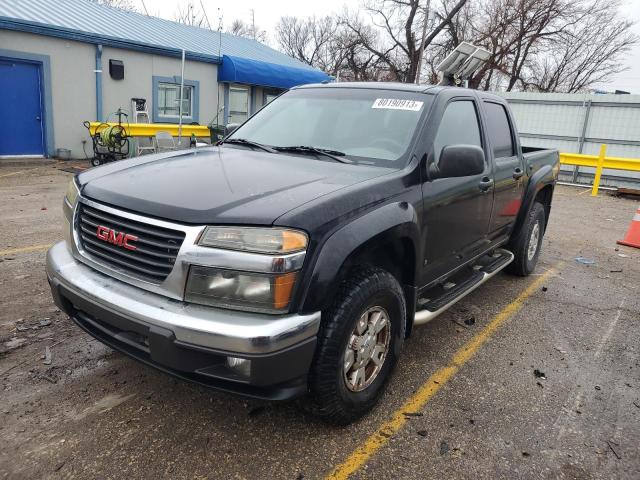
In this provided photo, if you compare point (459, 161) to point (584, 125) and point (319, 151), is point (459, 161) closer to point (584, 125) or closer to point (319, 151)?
point (319, 151)

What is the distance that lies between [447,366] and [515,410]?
0.59m

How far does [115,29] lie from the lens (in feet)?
47.2

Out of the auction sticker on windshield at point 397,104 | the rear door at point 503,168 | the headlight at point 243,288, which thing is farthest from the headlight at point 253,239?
the rear door at point 503,168

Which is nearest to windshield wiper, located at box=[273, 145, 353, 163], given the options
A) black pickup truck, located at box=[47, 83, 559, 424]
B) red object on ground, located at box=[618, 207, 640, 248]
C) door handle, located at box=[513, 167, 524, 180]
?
black pickup truck, located at box=[47, 83, 559, 424]

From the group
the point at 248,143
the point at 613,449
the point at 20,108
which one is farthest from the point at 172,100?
the point at 613,449

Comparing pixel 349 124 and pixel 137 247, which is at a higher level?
pixel 349 124

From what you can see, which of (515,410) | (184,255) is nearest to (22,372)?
(184,255)

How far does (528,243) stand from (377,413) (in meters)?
3.28

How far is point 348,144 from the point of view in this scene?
336cm

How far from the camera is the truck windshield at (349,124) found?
10.7 ft

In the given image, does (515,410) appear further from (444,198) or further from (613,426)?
(444,198)

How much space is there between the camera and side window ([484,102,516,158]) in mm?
4341

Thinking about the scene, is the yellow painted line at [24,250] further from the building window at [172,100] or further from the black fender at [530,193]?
the building window at [172,100]

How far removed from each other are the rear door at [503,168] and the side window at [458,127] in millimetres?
251
